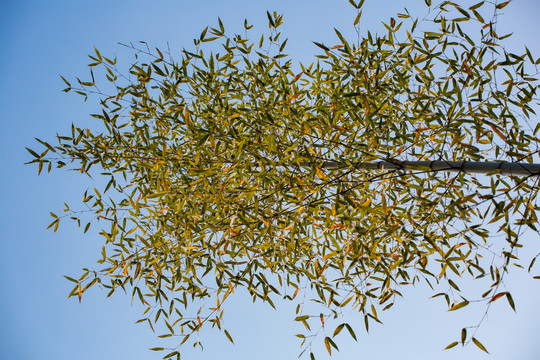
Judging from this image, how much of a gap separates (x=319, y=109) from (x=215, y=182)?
806mm

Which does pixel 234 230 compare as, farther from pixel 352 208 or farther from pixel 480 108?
pixel 480 108

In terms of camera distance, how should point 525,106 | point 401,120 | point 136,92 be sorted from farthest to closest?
point 136,92 → point 401,120 → point 525,106

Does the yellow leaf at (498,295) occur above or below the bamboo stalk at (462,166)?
below

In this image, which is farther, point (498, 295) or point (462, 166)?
point (462, 166)

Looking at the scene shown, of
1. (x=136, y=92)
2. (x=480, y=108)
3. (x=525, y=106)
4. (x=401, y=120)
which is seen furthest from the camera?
(x=136, y=92)

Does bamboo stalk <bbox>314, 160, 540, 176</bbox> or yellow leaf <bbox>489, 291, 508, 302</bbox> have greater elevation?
bamboo stalk <bbox>314, 160, 540, 176</bbox>

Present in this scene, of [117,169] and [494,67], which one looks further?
[117,169]

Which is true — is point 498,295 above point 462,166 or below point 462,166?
below

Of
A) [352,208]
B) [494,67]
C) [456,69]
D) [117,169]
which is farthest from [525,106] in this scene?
[117,169]

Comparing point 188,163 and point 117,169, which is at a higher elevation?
point 117,169

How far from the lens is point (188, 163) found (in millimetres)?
2414

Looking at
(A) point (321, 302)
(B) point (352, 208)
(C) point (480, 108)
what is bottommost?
(A) point (321, 302)

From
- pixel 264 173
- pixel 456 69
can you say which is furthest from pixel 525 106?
pixel 264 173

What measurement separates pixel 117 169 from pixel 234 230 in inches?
47.4
